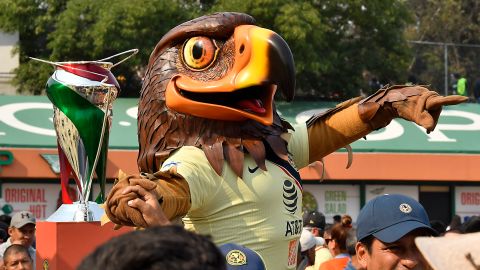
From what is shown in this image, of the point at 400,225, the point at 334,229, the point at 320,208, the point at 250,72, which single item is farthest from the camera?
the point at 320,208

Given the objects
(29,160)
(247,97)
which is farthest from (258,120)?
(29,160)

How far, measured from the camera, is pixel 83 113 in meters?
7.07

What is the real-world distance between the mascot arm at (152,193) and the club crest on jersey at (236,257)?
0.48 meters

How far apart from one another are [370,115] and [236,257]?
1811mm

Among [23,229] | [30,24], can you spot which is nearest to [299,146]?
[23,229]

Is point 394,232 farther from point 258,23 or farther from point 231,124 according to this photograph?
point 258,23

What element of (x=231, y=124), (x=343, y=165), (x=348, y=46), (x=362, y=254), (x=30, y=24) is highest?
(x=231, y=124)

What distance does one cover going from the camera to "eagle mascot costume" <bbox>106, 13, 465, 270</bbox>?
481cm

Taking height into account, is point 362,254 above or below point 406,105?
below

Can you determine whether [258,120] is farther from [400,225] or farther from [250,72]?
[400,225]

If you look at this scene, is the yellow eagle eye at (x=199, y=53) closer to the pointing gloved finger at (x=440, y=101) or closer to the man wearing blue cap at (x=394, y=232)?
the pointing gloved finger at (x=440, y=101)

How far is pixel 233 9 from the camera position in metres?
20.3

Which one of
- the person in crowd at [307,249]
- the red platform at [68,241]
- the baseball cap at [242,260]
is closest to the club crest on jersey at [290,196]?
the baseball cap at [242,260]

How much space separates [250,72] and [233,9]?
1562 cm
